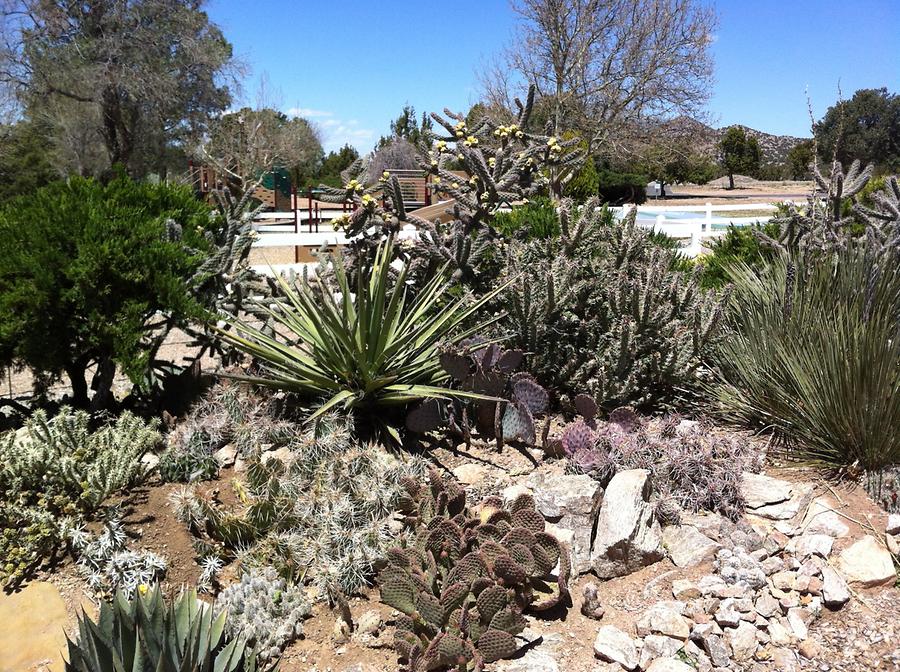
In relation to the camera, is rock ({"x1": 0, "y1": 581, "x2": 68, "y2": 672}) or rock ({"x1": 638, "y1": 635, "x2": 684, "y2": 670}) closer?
rock ({"x1": 638, "y1": 635, "x2": 684, "y2": 670})

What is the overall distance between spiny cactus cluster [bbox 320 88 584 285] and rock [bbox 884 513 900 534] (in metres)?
3.06

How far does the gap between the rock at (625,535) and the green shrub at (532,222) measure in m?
3.09

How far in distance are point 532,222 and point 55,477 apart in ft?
15.4

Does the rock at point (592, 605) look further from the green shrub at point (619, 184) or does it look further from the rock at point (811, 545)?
the green shrub at point (619, 184)

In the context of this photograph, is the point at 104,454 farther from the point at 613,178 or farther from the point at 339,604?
the point at 613,178

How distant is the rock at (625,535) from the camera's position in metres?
3.30

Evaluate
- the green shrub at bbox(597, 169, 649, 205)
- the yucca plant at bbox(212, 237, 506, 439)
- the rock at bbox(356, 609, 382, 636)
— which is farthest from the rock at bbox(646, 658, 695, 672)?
the green shrub at bbox(597, 169, 649, 205)

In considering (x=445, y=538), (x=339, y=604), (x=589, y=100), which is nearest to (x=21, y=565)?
(x=339, y=604)

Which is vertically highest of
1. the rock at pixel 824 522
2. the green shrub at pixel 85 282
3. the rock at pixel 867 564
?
the green shrub at pixel 85 282

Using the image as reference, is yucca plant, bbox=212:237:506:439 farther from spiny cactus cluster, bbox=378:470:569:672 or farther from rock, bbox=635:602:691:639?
rock, bbox=635:602:691:639

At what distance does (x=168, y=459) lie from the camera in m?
4.05

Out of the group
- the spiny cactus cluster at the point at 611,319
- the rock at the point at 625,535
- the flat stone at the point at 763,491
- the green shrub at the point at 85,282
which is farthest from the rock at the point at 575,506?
the green shrub at the point at 85,282

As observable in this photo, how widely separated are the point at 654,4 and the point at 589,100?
135 inches

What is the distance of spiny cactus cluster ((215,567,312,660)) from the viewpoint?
300cm
